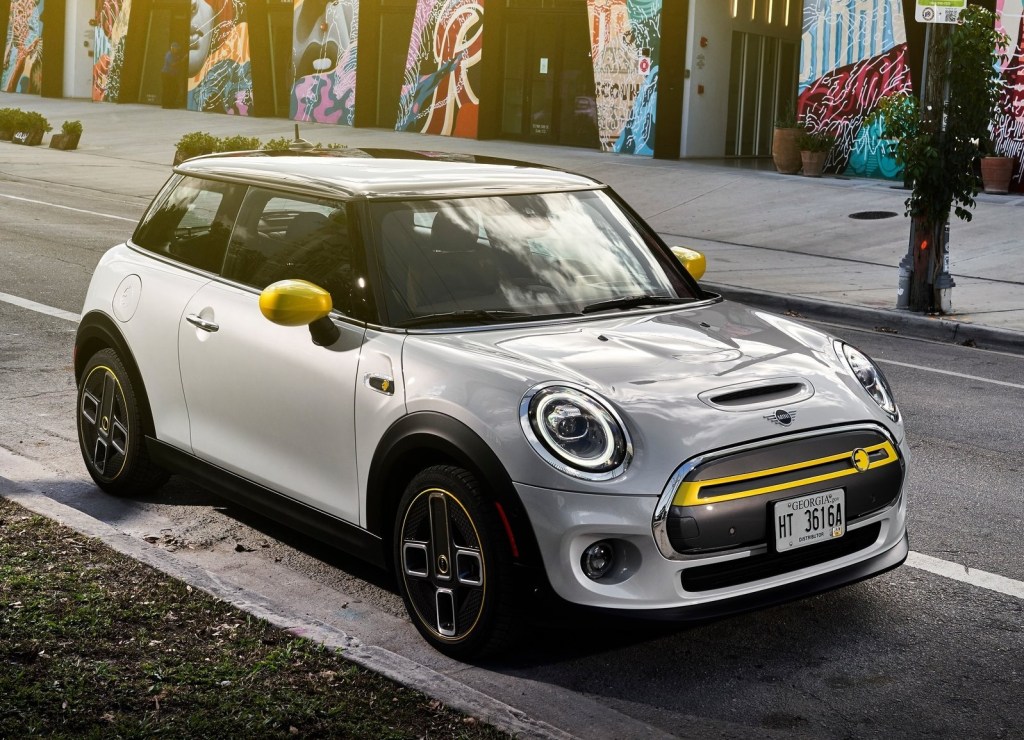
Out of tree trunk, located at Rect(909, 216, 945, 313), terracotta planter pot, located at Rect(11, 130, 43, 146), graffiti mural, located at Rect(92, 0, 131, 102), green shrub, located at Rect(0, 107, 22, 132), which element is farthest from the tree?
graffiti mural, located at Rect(92, 0, 131, 102)

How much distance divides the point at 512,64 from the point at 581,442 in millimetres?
27420

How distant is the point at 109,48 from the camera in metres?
43.1

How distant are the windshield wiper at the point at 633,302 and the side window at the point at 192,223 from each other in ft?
5.27

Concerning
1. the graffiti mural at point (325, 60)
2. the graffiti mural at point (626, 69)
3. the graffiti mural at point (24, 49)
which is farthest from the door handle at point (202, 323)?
the graffiti mural at point (24, 49)

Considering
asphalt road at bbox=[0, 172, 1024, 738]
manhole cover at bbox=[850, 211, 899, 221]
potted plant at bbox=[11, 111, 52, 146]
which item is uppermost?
potted plant at bbox=[11, 111, 52, 146]

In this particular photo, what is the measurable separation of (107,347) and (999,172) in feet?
56.8

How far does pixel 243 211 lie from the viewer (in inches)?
223

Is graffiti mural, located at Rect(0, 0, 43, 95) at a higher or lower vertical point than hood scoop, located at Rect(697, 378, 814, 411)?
higher

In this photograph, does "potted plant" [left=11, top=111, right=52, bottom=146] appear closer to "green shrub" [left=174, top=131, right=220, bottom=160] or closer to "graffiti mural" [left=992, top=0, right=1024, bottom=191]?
"green shrub" [left=174, top=131, right=220, bottom=160]

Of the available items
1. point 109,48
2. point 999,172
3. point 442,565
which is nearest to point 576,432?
point 442,565

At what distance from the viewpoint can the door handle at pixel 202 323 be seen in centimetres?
551

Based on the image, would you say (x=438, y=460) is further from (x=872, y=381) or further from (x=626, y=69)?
(x=626, y=69)

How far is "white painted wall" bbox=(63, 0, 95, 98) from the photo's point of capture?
44.2 metres

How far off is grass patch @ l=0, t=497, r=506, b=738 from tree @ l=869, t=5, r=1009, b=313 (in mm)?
9438
